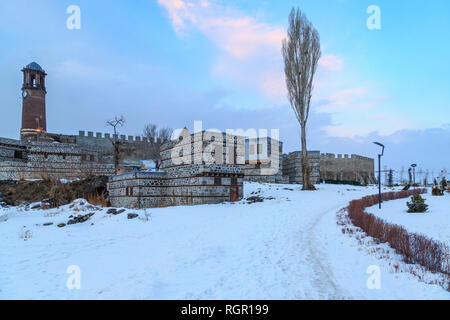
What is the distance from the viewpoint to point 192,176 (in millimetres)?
17516

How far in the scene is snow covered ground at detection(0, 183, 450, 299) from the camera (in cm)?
457

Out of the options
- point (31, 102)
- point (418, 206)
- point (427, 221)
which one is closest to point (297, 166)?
point (418, 206)

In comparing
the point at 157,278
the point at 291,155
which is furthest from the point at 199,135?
the point at 291,155

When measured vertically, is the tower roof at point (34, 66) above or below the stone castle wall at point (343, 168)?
above

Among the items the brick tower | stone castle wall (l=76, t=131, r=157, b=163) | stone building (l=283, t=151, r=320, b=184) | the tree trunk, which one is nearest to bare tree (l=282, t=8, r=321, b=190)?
the tree trunk

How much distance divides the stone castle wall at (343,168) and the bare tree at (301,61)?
2131cm

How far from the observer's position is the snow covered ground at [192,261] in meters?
4.57

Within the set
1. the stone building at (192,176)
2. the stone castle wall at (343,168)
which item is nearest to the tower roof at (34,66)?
the stone building at (192,176)

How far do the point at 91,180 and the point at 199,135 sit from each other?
41.0 ft

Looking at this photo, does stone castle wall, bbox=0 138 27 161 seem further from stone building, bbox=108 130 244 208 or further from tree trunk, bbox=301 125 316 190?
tree trunk, bbox=301 125 316 190

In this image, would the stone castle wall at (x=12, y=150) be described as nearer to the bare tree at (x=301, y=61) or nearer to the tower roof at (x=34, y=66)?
the tower roof at (x=34, y=66)
